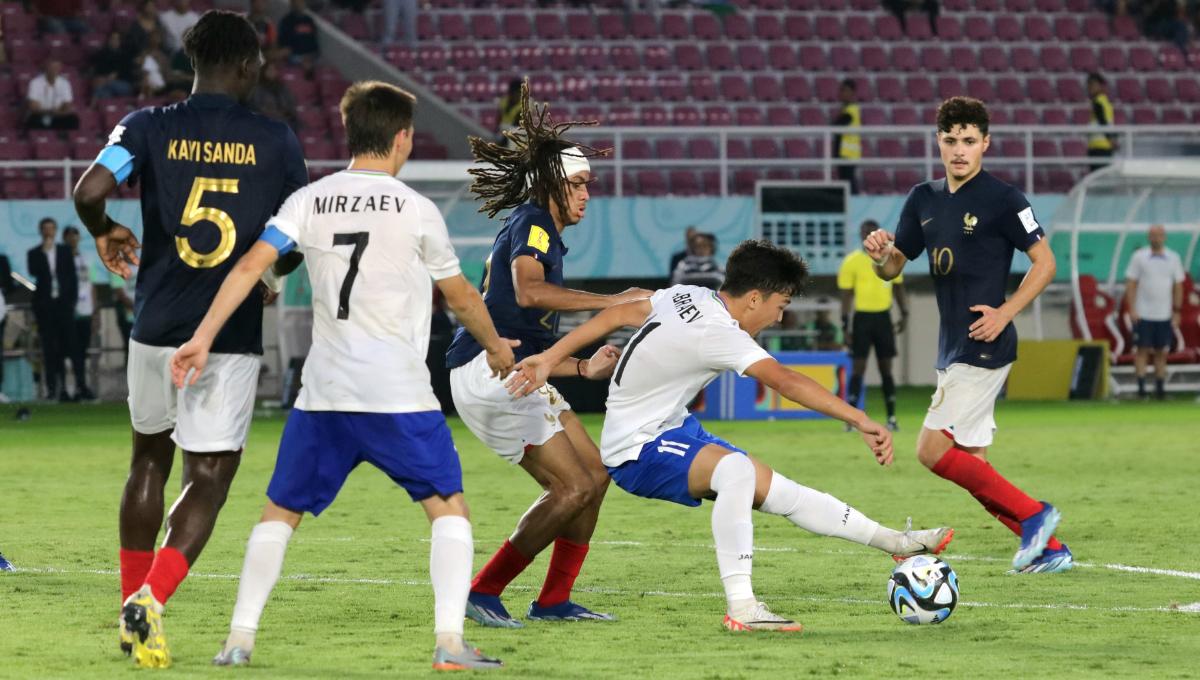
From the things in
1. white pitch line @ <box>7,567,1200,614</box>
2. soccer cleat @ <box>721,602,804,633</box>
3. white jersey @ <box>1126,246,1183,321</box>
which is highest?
soccer cleat @ <box>721,602,804,633</box>

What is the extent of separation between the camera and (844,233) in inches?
893

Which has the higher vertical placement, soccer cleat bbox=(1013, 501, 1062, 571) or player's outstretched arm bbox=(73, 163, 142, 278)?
player's outstretched arm bbox=(73, 163, 142, 278)

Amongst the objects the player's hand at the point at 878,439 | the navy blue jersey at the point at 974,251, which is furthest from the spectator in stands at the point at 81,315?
the player's hand at the point at 878,439

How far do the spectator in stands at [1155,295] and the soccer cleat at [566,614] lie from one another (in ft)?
54.3

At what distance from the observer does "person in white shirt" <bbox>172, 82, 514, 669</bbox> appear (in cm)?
581

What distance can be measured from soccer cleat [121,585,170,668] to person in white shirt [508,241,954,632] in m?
1.56

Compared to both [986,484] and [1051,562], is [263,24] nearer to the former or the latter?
[986,484]

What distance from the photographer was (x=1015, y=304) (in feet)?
27.6

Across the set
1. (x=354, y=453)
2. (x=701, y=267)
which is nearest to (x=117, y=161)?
(x=354, y=453)

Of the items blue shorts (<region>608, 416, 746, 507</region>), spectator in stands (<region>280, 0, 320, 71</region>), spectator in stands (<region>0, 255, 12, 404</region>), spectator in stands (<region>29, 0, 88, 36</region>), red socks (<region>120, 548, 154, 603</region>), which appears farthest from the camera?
spectator in stands (<region>280, 0, 320, 71</region>)

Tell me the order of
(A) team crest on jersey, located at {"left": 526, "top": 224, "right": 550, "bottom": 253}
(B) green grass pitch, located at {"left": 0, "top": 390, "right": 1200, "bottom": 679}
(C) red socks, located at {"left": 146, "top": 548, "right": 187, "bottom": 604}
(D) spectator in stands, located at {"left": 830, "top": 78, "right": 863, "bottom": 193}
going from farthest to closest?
1. (D) spectator in stands, located at {"left": 830, "top": 78, "right": 863, "bottom": 193}
2. (A) team crest on jersey, located at {"left": 526, "top": 224, "right": 550, "bottom": 253}
3. (B) green grass pitch, located at {"left": 0, "top": 390, "right": 1200, "bottom": 679}
4. (C) red socks, located at {"left": 146, "top": 548, "right": 187, "bottom": 604}

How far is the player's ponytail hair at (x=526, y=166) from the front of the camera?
294 inches

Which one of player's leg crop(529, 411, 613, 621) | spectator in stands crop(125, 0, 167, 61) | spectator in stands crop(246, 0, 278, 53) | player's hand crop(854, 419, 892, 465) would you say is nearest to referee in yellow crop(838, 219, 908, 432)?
spectator in stands crop(246, 0, 278, 53)

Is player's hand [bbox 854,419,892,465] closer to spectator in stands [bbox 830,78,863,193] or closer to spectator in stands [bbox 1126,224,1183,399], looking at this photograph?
spectator in stands [bbox 1126,224,1183,399]
